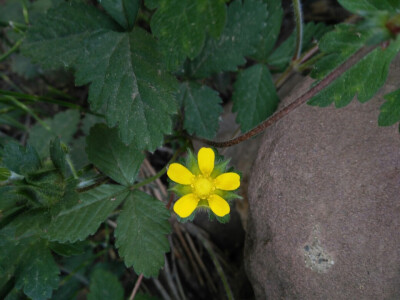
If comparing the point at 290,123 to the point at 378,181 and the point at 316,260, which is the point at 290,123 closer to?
the point at 378,181

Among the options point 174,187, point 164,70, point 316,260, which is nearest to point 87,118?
point 164,70

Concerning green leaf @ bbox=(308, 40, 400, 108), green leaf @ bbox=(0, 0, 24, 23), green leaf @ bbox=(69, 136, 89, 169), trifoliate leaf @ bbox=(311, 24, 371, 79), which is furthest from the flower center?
green leaf @ bbox=(0, 0, 24, 23)

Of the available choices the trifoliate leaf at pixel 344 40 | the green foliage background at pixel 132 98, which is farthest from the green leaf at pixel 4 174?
the trifoliate leaf at pixel 344 40

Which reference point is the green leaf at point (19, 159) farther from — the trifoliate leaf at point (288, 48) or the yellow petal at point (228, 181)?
the trifoliate leaf at point (288, 48)

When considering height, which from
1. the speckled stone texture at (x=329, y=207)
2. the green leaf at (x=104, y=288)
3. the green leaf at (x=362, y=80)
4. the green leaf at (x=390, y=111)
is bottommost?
the green leaf at (x=104, y=288)

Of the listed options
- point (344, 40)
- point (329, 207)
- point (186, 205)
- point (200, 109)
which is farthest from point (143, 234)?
point (344, 40)

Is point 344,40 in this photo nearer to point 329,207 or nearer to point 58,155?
point 329,207
